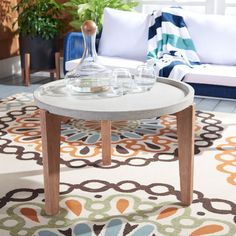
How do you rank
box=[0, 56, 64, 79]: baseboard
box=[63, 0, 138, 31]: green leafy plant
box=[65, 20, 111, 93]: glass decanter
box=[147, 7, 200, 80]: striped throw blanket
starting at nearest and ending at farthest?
box=[65, 20, 111, 93]: glass decanter → box=[147, 7, 200, 80]: striped throw blanket → box=[63, 0, 138, 31]: green leafy plant → box=[0, 56, 64, 79]: baseboard

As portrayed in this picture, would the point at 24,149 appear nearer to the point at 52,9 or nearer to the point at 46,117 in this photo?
the point at 46,117

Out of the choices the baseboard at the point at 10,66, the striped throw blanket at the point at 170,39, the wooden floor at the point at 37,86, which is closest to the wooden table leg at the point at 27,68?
the wooden floor at the point at 37,86

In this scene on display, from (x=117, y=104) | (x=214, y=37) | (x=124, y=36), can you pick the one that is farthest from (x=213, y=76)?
(x=117, y=104)

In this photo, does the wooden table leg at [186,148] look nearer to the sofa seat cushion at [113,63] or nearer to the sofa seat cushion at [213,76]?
the sofa seat cushion at [213,76]

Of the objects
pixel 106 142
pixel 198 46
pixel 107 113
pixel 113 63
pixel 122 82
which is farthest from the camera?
pixel 198 46

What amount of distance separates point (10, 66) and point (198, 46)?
2.27 m

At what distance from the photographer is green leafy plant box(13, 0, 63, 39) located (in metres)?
4.44

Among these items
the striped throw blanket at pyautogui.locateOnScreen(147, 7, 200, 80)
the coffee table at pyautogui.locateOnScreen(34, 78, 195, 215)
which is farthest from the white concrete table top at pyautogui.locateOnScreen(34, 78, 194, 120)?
the striped throw blanket at pyautogui.locateOnScreen(147, 7, 200, 80)

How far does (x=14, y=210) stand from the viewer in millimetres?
1979

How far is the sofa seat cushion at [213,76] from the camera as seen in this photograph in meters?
3.14

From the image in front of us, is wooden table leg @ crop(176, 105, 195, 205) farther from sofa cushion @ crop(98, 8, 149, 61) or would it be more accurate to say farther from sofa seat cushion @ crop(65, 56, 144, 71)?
sofa cushion @ crop(98, 8, 149, 61)

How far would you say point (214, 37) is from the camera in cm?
368

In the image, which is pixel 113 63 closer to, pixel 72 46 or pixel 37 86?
A: pixel 72 46

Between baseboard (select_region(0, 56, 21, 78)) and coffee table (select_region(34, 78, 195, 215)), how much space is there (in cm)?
297
